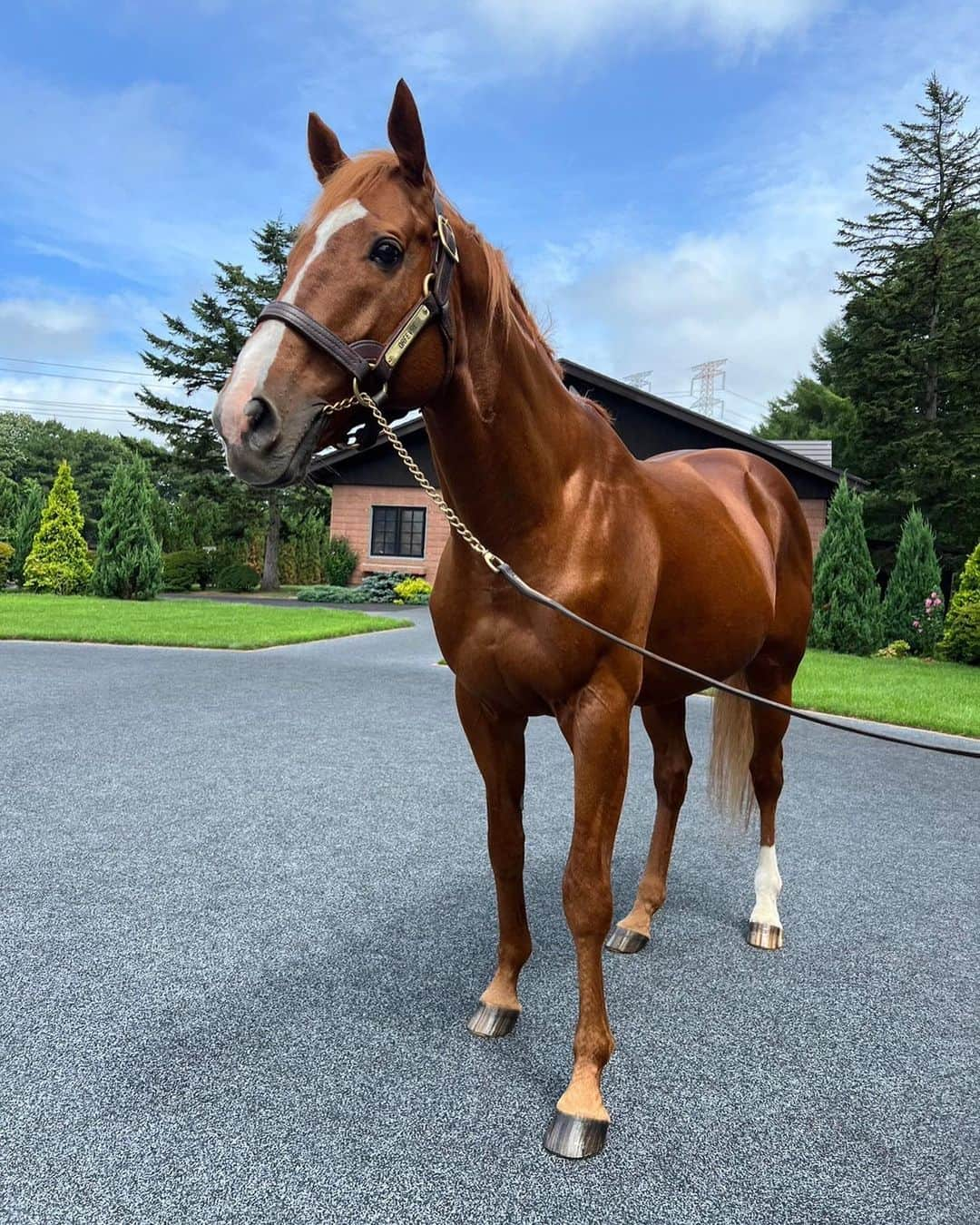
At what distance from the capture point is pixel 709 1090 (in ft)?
7.02

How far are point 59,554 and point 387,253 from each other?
20737 millimetres

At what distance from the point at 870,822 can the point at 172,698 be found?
5.95 meters

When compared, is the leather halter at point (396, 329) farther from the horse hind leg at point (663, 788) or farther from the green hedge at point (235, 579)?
the green hedge at point (235, 579)

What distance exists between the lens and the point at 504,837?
2.40 meters

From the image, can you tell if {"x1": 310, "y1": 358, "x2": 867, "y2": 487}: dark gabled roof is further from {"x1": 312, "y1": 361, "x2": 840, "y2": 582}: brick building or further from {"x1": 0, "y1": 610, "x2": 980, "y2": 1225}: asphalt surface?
{"x1": 0, "y1": 610, "x2": 980, "y2": 1225}: asphalt surface

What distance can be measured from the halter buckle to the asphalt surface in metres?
2.11

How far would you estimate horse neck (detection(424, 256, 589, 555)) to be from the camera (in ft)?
6.33

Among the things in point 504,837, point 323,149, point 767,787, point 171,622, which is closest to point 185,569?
point 171,622

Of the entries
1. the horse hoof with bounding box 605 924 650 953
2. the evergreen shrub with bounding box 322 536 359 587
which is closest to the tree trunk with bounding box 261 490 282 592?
the evergreen shrub with bounding box 322 536 359 587

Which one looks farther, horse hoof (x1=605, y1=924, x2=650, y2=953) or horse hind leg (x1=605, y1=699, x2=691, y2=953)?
horse hind leg (x1=605, y1=699, x2=691, y2=953)

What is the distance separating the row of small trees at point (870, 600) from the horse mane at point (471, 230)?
41.4ft

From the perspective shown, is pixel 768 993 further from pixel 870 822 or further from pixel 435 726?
pixel 435 726

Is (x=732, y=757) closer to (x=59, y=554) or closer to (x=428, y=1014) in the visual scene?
(x=428, y=1014)

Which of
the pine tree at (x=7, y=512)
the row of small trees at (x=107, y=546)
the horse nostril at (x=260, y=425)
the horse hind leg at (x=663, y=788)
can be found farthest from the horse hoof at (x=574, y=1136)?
the pine tree at (x=7, y=512)
